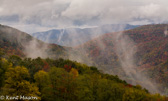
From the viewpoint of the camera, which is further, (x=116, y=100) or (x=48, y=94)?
(x=116, y=100)

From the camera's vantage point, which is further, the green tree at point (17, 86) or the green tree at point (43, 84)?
the green tree at point (43, 84)

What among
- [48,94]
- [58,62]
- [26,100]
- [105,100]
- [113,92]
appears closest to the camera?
[26,100]

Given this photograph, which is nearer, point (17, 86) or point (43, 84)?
point (17, 86)

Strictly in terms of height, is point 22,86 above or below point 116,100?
above

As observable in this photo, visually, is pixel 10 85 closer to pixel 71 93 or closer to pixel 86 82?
pixel 71 93

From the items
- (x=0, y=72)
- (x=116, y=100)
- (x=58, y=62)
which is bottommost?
(x=116, y=100)

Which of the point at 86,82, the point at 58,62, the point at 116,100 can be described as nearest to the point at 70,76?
the point at 86,82

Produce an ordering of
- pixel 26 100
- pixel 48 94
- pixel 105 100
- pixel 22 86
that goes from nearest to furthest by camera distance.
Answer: pixel 26 100, pixel 22 86, pixel 48 94, pixel 105 100

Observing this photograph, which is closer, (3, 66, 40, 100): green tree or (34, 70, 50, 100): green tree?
(3, 66, 40, 100): green tree

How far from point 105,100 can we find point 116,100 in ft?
12.4

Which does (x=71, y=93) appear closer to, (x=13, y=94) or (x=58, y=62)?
(x=13, y=94)

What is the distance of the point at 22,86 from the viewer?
31.4 meters

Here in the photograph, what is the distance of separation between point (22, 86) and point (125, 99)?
1217 inches

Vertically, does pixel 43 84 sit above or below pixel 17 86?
below
